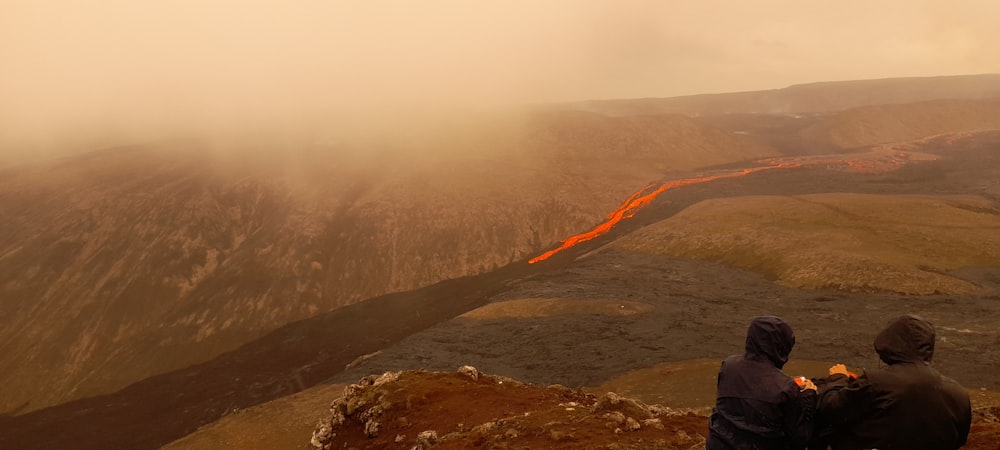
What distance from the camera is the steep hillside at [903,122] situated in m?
174

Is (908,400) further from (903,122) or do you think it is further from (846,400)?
(903,122)

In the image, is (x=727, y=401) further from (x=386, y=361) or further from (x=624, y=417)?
(x=386, y=361)

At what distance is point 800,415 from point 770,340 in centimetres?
95

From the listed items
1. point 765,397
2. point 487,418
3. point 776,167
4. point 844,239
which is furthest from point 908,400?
point 776,167

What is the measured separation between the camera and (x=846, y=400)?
6484 millimetres

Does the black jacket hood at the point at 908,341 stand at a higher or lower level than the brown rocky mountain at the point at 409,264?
higher

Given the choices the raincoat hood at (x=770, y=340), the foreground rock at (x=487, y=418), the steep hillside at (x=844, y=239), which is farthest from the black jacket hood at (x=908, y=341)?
the steep hillside at (x=844, y=239)

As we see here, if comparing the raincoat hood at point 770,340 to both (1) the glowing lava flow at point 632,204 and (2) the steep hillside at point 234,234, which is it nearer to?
(2) the steep hillside at point 234,234

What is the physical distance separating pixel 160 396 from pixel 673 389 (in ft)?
212

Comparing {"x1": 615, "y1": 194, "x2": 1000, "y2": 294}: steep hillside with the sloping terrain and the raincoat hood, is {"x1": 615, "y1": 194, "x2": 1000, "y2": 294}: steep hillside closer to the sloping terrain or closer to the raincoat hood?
the sloping terrain

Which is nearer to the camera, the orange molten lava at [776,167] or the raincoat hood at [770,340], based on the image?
the raincoat hood at [770,340]

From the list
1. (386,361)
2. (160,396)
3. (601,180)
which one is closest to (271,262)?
(160,396)

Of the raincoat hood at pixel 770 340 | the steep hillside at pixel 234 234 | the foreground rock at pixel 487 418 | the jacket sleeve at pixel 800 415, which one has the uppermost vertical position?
the raincoat hood at pixel 770 340

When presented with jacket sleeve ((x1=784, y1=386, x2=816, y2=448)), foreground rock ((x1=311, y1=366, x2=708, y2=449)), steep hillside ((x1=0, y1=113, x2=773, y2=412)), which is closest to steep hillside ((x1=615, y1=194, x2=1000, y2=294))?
steep hillside ((x1=0, y1=113, x2=773, y2=412))
